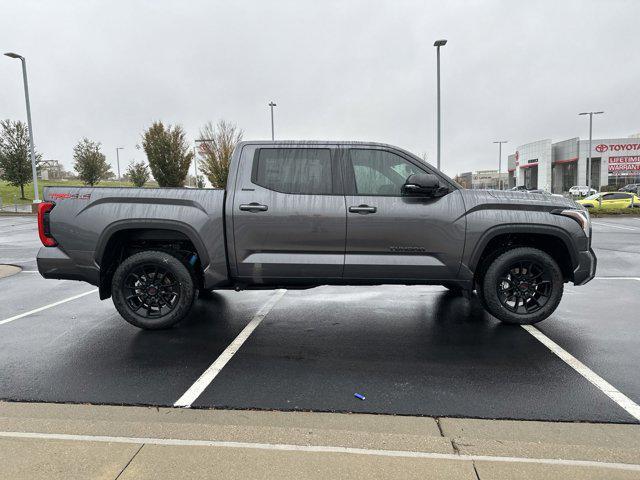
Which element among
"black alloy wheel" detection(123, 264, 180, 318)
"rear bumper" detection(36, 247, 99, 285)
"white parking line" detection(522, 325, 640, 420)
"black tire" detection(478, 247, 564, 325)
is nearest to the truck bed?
"rear bumper" detection(36, 247, 99, 285)

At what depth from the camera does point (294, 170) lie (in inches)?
188

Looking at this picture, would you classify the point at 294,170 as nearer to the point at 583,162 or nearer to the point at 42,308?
the point at 42,308

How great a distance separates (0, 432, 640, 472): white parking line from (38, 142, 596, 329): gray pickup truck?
2.08 meters

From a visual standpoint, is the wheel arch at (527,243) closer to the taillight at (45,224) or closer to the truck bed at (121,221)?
the truck bed at (121,221)

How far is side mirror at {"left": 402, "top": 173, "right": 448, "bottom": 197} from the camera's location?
4.44 meters

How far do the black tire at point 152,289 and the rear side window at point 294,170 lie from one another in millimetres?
1249

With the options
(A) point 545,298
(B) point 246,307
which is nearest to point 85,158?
(B) point 246,307

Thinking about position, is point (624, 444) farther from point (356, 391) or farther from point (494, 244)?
point (494, 244)

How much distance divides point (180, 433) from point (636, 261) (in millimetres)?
9992

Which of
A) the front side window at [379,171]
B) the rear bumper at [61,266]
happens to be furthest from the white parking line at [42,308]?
the front side window at [379,171]

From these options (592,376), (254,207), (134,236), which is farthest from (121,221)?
(592,376)

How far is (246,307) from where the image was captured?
19.7 ft

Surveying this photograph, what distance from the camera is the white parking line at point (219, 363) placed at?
11.0ft

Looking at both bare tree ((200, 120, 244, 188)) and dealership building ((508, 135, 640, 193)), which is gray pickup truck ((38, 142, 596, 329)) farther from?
dealership building ((508, 135, 640, 193))
